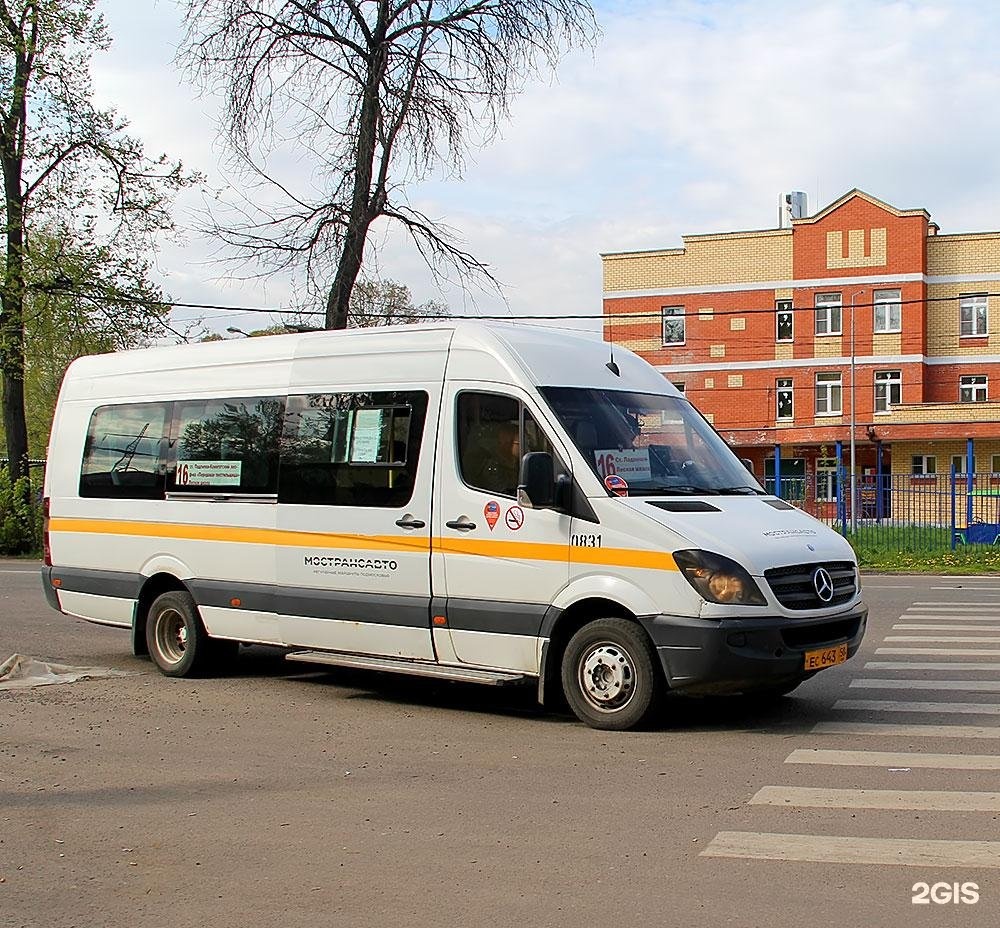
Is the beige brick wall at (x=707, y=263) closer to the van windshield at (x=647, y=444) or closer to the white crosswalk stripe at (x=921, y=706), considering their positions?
the van windshield at (x=647, y=444)

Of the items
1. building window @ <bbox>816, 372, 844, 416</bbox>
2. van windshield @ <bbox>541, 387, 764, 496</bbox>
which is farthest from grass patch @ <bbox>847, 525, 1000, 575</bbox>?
building window @ <bbox>816, 372, 844, 416</bbox>

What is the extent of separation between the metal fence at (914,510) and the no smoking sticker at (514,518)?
1708 centimetres

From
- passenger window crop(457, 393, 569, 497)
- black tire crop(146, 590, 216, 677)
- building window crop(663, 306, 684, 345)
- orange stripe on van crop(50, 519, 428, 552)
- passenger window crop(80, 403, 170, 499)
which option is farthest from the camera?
building window crop(663, 306, 684, 345)

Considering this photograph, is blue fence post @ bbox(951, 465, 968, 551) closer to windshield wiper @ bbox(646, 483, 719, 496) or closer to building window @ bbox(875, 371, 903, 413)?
windshield wiper @ bbox(646, 483, 719, 496)

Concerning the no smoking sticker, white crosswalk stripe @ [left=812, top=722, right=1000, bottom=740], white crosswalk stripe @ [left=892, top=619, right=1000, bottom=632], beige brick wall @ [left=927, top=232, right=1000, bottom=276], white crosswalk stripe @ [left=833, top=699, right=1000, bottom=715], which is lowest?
white crosswalk stripe @ [left=812, top=722, right=1000, bottom=740]

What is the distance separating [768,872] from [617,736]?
2.77 metres

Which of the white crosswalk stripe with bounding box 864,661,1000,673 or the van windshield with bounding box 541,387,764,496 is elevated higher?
the van windshield with bounding box 541,387,764,496

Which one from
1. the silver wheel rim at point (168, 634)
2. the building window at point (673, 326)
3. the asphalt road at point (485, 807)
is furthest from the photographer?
the building window at point (673, 326)

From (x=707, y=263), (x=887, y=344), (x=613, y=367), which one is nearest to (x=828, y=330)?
(x=887, y=344)

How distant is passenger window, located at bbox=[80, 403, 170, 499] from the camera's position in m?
11.2

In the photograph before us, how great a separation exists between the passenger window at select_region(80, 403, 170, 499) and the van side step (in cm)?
245

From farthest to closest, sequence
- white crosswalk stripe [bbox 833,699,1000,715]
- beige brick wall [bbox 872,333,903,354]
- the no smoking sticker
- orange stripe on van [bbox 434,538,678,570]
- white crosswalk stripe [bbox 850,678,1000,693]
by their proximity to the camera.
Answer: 1. beige brick wall [bbox 872,333,903,354]
2. white crosswalk stripe [bbox 850,678,1000,693]
3. white crosswalk stripe [bbox 833,699,1000,715]
4. the no smoking sticker
5. orange stripe on van [bbox 434,538,678,570]

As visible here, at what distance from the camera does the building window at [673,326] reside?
58.6m

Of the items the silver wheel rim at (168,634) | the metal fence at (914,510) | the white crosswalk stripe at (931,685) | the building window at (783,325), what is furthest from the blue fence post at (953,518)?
the building window at (783,325)
